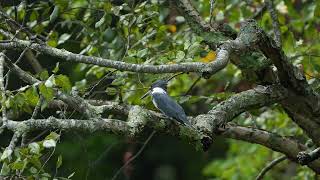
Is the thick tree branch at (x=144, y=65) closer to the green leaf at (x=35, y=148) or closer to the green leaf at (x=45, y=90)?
the green leaf at (x=45, y=90)

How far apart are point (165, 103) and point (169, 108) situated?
11 cm

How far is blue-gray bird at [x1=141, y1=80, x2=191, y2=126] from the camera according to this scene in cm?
362

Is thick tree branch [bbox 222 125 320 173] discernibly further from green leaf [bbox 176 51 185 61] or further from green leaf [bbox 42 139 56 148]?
green leaf [bbox 42 139 56 148]

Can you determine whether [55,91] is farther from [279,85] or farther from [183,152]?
[183,152]

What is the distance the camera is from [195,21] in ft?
14.4

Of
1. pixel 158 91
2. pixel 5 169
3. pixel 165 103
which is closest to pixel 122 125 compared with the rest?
pixel 5 169

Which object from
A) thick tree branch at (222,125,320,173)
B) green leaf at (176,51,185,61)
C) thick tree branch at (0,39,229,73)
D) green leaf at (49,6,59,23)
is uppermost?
thick tree branch at (0,39,229,73)

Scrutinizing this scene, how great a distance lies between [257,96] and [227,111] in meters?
0.28

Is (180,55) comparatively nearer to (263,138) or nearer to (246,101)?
(246,101)

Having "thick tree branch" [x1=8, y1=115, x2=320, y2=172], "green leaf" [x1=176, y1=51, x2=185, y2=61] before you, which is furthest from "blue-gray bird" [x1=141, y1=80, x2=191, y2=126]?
"green leaf" [x1=176, y1=51, x2=185, y2=61]

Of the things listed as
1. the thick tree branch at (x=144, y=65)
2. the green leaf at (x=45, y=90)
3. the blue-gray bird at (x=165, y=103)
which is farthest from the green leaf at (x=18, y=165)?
the blue-gray bird at (x=165, y=103)

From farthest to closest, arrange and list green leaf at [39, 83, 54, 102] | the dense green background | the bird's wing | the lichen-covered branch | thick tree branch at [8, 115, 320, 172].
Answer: the dense green background < the lichen-covered branch < the bird's wing < green leaf at [39, 83, 54, 102] < thick tree branch at [8, 115, 320, 172]

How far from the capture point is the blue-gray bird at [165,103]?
3.62 meters

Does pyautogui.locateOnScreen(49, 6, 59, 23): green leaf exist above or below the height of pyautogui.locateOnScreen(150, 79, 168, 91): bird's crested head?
above
